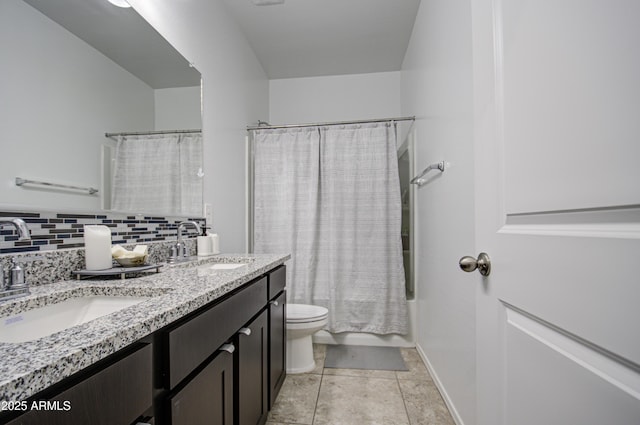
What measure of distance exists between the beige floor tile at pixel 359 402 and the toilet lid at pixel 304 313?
41 centimetres

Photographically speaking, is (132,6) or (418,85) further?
(418,85)

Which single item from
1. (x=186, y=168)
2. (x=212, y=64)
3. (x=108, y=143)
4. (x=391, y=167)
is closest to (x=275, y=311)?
(x=186, y=168)

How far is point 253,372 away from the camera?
1.15 metres

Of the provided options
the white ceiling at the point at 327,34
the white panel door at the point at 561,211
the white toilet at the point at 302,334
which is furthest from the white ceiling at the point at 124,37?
the white toilet at the point at 302,334

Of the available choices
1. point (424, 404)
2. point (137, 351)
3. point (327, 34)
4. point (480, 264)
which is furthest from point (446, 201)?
point (327, 34)

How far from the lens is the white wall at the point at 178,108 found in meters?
1.41

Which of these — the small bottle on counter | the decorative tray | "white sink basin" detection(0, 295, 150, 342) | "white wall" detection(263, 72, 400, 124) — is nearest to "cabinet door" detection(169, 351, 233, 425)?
"white sink basin" detection(0, 295, 150, 342)

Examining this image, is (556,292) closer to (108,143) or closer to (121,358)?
(121,358)

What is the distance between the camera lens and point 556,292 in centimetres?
48

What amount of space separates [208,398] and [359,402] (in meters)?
1.12

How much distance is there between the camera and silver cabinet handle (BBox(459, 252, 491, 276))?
27.6 inches

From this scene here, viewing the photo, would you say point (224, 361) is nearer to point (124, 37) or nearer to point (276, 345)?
point (276, 345)

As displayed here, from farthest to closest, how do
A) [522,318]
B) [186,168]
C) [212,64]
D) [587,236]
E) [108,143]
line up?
1. [212,64]
2. [186,168]
3. [108,143]
4. [522,318]
5. [587,236]

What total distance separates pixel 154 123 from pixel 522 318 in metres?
1.61
